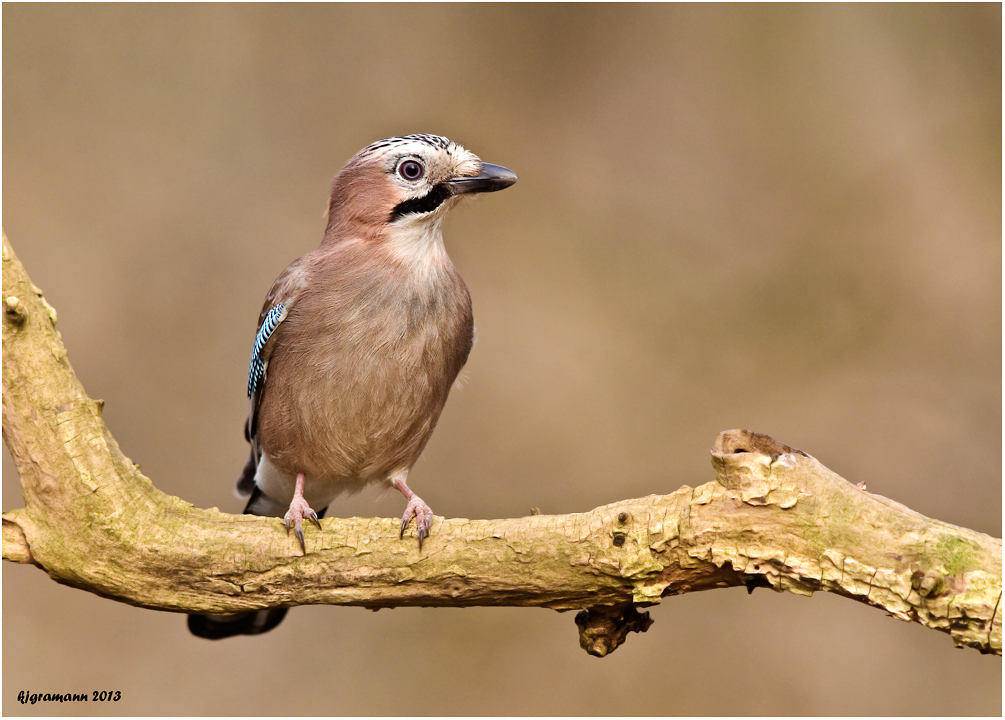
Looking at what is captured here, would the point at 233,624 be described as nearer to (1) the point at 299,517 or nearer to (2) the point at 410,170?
(1) the point at 299,517

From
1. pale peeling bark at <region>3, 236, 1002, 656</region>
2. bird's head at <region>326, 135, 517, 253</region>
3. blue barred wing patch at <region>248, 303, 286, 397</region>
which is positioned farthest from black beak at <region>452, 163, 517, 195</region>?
pale peeling bark at <region>3, 236, 1002, 656</region>

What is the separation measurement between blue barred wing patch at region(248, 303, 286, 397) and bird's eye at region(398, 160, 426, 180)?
772 millimetres

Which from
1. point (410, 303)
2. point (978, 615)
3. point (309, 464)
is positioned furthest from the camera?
point (309, 464)

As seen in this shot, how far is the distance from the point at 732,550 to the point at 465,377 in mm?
1849

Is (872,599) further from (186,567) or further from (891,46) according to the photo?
(891,46)

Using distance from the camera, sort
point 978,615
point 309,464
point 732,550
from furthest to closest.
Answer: point 309,464, point 732,550, point 978,615

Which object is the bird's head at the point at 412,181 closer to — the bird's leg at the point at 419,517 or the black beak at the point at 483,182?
the black beak at the point at 483,182

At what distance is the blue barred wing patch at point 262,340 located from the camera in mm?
3947

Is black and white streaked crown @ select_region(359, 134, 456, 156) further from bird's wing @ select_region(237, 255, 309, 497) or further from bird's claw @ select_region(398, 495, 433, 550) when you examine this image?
bird's claw @ select_region(398, 495, 433, 550)

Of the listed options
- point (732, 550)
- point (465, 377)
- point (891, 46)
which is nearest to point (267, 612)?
point (465, 377)

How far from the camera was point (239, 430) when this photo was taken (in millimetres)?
6504

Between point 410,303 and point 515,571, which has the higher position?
point 410,303

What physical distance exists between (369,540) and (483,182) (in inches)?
62.0

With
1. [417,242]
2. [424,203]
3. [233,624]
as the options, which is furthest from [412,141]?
[233,624]
